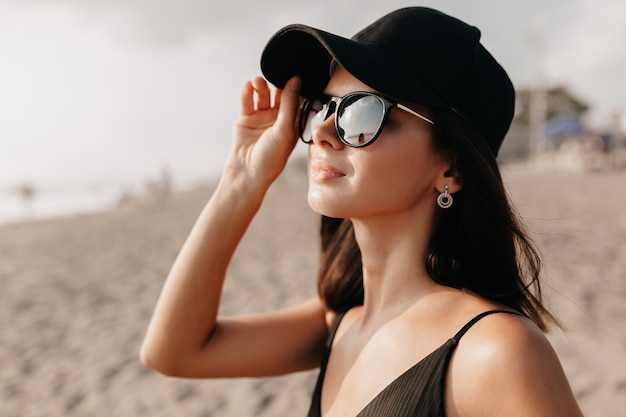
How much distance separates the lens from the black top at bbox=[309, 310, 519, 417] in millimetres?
1297

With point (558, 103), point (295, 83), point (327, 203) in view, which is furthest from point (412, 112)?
point (558, 103)

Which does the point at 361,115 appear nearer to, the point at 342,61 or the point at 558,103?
the point at 342,61

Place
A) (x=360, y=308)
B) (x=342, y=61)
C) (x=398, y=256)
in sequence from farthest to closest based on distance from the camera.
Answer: (x=360, y=308), (x=398, y=256), (x=342, y=61)

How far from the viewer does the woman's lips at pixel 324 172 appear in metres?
1.59

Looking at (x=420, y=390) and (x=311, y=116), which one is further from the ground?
(x=311, y=116)

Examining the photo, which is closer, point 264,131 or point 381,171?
point 381,171

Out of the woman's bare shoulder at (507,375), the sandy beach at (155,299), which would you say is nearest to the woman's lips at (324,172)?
the woman's bare shoulder at (507,375)

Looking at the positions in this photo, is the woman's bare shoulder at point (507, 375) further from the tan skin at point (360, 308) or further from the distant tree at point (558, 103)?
the distant tree at point (558, 103)

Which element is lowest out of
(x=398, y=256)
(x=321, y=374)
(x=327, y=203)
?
(x=321, y=374)

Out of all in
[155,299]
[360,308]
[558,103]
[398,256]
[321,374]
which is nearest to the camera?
[398,256]

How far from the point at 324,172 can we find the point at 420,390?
2.18ft

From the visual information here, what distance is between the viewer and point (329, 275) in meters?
2.03

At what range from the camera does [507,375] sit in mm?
1171

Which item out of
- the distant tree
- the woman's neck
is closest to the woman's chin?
the woman's neck
